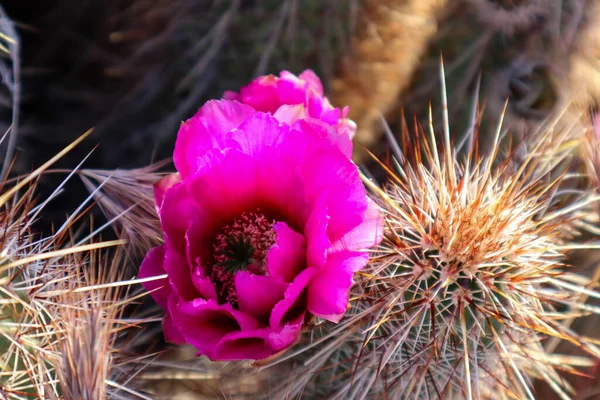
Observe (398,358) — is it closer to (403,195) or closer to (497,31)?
(403,195)

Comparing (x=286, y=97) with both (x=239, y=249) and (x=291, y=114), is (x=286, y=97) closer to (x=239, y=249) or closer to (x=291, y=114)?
(x=291, y=114)

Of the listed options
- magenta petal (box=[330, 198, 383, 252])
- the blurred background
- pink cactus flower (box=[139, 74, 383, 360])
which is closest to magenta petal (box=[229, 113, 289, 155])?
pink cactus flower (box=[139, 74, 383, 360])

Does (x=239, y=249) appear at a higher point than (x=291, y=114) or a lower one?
lower

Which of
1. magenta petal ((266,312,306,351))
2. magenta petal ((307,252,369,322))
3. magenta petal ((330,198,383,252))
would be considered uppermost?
magenta petal ((330,198,383,252))

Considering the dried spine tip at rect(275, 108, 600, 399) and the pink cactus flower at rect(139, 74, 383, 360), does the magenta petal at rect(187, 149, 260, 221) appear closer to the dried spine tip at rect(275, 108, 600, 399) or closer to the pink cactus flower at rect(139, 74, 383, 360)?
the pink cactus flower at rect(139, 74, 383, 360)

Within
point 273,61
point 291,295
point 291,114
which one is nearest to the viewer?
point 291,295

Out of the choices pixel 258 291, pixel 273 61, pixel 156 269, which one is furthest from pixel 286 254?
pixel 273 61

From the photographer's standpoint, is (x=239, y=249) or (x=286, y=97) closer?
(x=239, y=249)

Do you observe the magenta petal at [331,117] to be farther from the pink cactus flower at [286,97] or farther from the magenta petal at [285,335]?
the magenta petal at [285,335]
